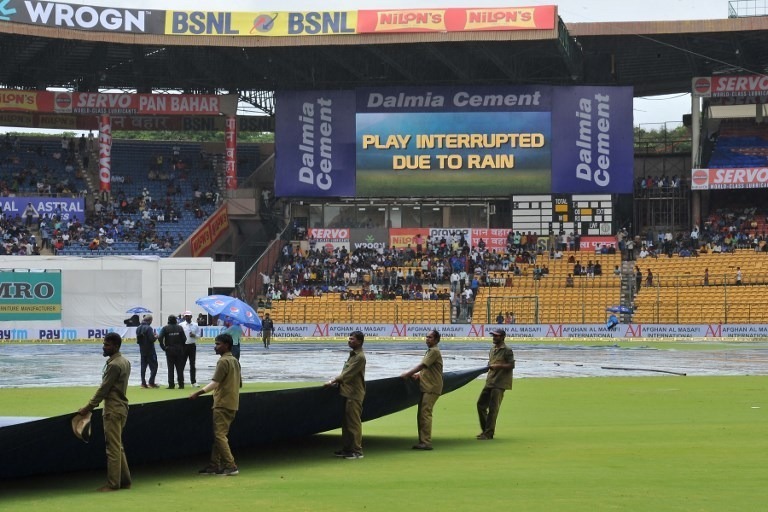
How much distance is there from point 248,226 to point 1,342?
76.4ft

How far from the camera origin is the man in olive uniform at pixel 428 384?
1859cm

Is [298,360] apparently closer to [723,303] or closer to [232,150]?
[723,303]

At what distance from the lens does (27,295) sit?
58812 mm

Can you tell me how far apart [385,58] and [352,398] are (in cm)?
5547

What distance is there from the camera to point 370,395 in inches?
749

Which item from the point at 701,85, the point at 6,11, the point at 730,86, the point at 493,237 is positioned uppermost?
the point at 6,11

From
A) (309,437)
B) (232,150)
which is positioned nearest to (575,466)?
(309,437)

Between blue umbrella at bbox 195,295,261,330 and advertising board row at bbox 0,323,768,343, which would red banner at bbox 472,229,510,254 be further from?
blue umbrella at bbox 195,295,261,330

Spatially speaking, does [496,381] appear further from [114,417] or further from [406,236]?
[406,236]

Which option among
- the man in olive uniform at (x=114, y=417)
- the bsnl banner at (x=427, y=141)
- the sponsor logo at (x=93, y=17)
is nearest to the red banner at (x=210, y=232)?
the bsnl banner at (x=427, y=141)

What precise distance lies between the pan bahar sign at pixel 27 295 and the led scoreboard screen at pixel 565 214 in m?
26.6

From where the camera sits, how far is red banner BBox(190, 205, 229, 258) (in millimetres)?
72125

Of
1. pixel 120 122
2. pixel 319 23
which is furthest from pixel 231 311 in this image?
pixel 120 122

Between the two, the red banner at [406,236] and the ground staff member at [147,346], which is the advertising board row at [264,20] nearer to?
the red banner at [406,236]
